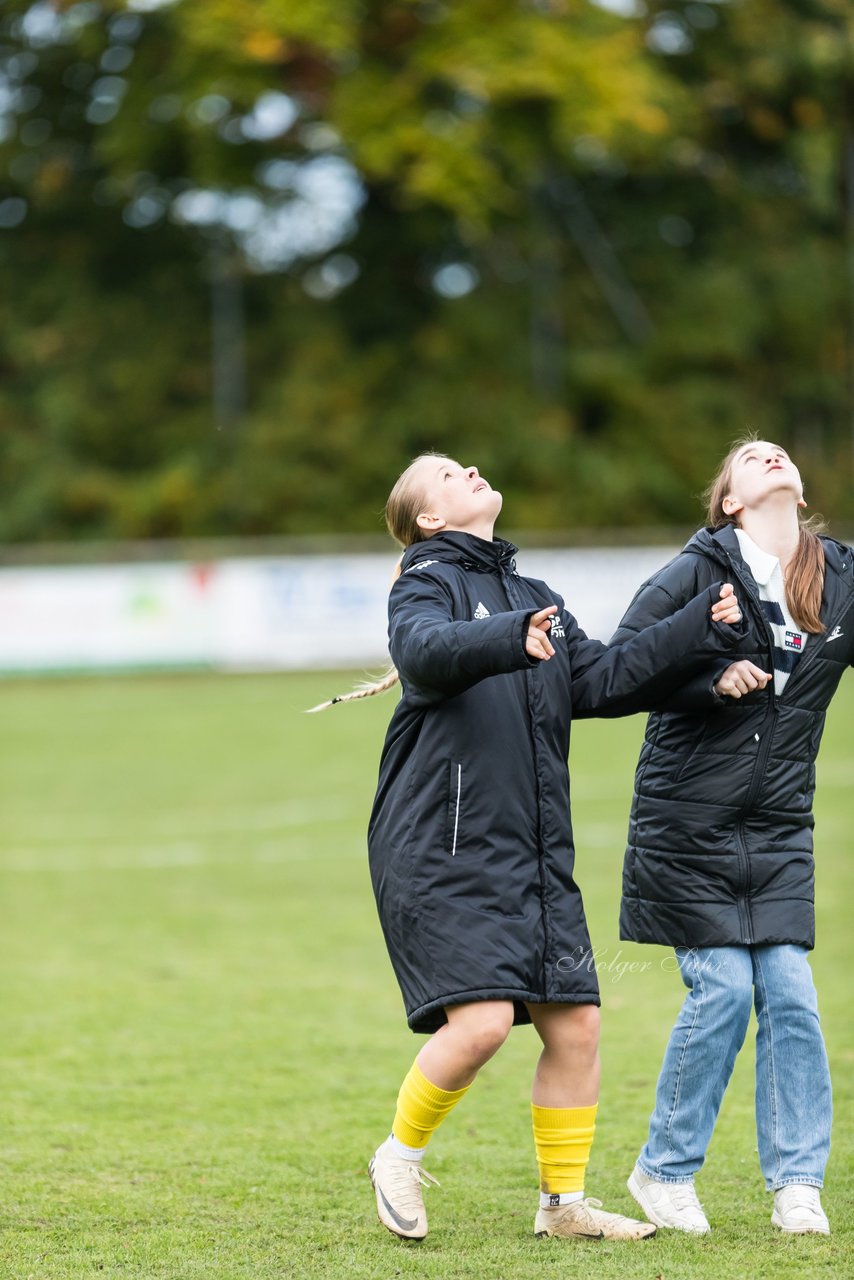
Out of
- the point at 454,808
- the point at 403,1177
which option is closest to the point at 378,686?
the point at 454,808

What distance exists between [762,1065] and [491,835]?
3.03 ft

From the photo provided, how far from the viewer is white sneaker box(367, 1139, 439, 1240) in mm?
4043

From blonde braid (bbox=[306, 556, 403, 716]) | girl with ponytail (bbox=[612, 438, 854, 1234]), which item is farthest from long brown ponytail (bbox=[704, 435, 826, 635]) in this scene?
blonde braid (bbox=[306, 556, 403, 716])

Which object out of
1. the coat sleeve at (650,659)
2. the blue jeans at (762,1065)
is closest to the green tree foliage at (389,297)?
the coat sleeve at (650,659)

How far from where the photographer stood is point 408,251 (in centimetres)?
3388

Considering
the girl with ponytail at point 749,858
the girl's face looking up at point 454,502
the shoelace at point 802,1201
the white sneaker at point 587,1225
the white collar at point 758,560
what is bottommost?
the white sneaker at point 587,1225

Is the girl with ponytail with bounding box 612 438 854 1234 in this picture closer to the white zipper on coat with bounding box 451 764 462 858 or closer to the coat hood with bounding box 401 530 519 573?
the coat hood with bounding box 401 530 519 573

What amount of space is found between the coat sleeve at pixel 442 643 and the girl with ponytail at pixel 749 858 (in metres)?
0.50

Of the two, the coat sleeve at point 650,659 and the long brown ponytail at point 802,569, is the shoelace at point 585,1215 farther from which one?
the long brown ponytail at point 802,569

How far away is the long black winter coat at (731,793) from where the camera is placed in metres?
4.08

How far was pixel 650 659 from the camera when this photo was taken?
160 inches

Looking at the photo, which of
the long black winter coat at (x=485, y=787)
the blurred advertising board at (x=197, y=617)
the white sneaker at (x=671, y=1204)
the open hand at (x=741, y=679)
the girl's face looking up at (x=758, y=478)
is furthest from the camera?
the blurred advertising board at (x=197, y=617)

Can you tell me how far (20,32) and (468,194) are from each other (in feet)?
34.4

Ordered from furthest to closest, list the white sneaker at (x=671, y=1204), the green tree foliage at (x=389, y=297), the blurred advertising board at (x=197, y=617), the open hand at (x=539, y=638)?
the green tree foliage at (x=389, y=297) < the blurred advertising board at (x=197, y=617) < the white sneaker at (x=671, y=1204) < the open hand at (x=539, y=638)
